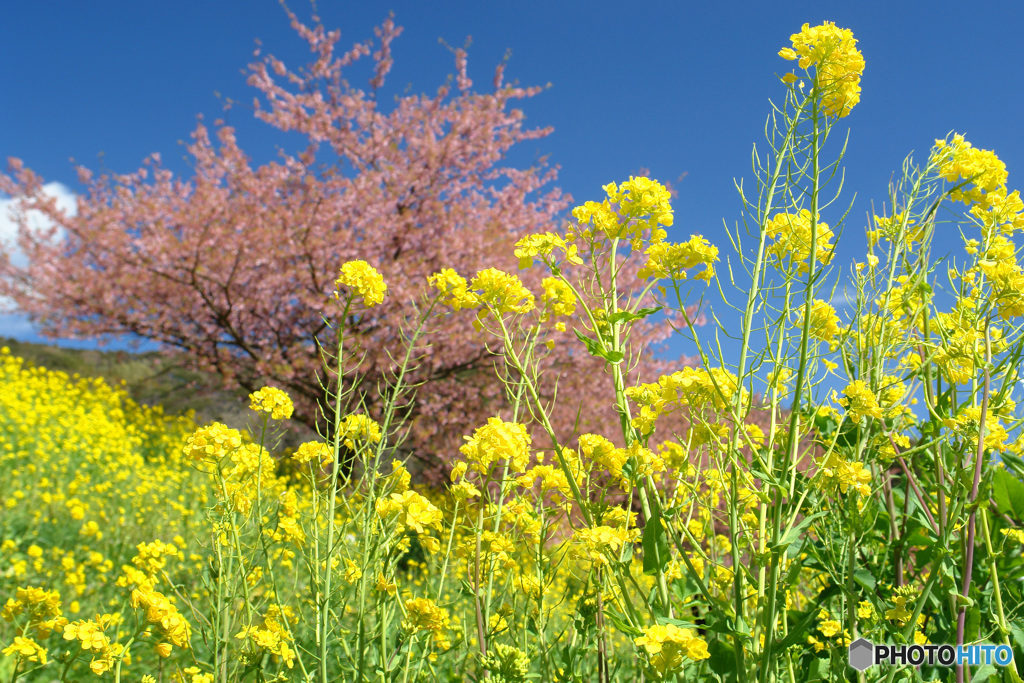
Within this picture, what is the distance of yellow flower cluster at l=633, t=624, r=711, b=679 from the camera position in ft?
3.59

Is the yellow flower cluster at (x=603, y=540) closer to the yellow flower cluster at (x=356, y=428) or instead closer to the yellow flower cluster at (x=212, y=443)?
the yellow flower cluster at (x=356, y=428)

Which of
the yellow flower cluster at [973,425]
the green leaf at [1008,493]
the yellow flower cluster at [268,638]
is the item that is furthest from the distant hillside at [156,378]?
the yellow flower cluster at [973,425]

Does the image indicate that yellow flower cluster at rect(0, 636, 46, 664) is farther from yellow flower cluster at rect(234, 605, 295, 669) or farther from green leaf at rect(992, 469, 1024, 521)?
green leaf at rect(992, 469, 1024, 521)

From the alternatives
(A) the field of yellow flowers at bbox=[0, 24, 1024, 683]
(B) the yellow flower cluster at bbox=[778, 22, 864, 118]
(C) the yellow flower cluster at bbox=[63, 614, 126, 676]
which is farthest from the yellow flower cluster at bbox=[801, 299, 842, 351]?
(C) the yellow flower cluster at bbox=[63, 614, 126, 676]

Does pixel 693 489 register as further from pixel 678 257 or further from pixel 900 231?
pixel 900 231

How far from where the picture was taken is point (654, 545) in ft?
4.19

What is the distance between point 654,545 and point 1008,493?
151cm

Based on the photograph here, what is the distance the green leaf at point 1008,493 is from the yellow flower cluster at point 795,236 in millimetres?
1051

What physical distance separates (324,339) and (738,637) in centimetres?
660

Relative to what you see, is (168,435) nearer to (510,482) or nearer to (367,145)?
(367,145)

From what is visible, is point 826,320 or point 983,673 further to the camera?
point 826,320

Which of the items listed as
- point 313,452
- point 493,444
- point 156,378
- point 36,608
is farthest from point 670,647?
point 156,378

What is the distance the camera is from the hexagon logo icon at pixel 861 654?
1.48 meters

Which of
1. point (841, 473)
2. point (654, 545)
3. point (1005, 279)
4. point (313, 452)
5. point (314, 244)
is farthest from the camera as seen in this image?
point (314, 244)
